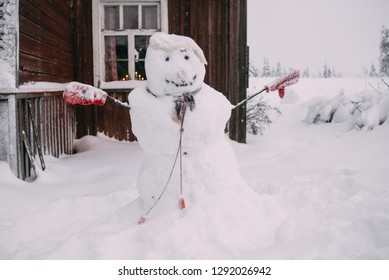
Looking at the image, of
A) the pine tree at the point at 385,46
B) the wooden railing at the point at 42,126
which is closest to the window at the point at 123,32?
the wooden railing at the point at 42,126

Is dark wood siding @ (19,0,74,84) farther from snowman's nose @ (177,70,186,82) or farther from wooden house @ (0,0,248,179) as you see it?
snowman's nose @ (177,70,186,82)

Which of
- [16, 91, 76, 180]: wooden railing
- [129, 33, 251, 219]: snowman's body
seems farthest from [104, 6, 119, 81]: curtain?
[129, 33, 251, 219]: snowman's body

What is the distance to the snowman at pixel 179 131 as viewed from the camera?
9.35ft

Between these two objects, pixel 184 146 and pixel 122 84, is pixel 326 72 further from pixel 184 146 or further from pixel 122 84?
pixel 184 146

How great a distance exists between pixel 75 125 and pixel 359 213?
5.30 m

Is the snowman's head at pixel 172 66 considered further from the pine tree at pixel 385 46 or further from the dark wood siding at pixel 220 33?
the pine tree at pixel 385 46

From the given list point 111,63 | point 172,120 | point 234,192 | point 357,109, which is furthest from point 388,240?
point 357,109

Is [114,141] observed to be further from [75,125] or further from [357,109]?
[357,109]

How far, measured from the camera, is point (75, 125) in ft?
22.8

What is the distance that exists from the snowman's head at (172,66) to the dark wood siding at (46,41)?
2.29m

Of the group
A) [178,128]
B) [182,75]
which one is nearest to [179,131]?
[178,128]

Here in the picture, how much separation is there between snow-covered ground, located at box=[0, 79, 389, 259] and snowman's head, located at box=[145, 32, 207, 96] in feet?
3.23

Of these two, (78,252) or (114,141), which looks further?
(114,141)
